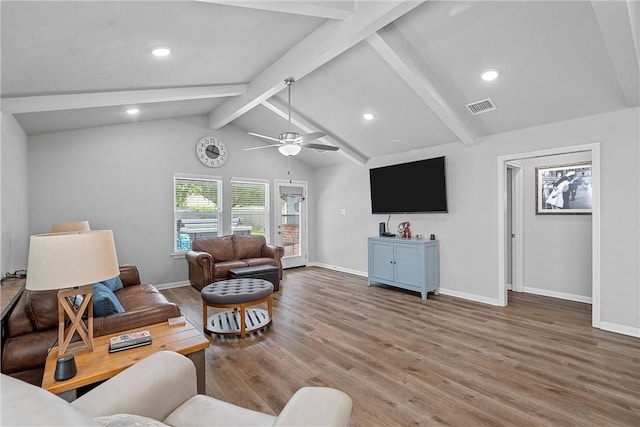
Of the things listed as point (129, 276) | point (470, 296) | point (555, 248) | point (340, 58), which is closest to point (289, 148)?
point (340, 58)

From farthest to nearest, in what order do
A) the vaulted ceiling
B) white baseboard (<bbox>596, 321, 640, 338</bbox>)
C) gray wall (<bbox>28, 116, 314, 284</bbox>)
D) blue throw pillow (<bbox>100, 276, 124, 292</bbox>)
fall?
gray wall (<bbox>28, 116, 314, 284</bbox>), blue throw pillow (<bbox>100, 276, 124, 292</bbox>), white baseboard (<bbox>596, 321, 640, 338</bbox>), the vaulted ceiling

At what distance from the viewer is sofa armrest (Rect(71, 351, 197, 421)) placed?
1.27 meters

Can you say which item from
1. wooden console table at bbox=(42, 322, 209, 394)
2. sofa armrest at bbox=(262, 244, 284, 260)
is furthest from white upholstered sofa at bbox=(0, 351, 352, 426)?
sofa armrest at bbox=(262, 244, 284, 260)

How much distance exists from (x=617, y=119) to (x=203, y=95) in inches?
194

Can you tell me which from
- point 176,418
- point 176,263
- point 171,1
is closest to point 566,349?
point 176,418

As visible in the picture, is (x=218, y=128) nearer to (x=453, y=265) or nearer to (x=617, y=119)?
(x=453, y=265)

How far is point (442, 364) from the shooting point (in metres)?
2.77

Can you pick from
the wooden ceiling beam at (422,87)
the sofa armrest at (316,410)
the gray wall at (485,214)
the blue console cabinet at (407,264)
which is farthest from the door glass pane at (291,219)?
the sofa armrest at (316,410)

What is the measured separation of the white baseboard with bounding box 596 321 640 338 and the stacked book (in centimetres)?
455

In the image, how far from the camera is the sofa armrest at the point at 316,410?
1121 millimetres

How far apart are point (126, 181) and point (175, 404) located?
15.6 ft

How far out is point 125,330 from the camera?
2.22 m

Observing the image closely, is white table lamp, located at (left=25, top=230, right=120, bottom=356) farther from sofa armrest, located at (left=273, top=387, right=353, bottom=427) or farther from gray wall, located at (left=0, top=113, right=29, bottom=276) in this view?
gray wall, located at (left=0, top=113, right=29, bottom=276)

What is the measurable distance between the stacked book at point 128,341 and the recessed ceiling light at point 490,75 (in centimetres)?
395
